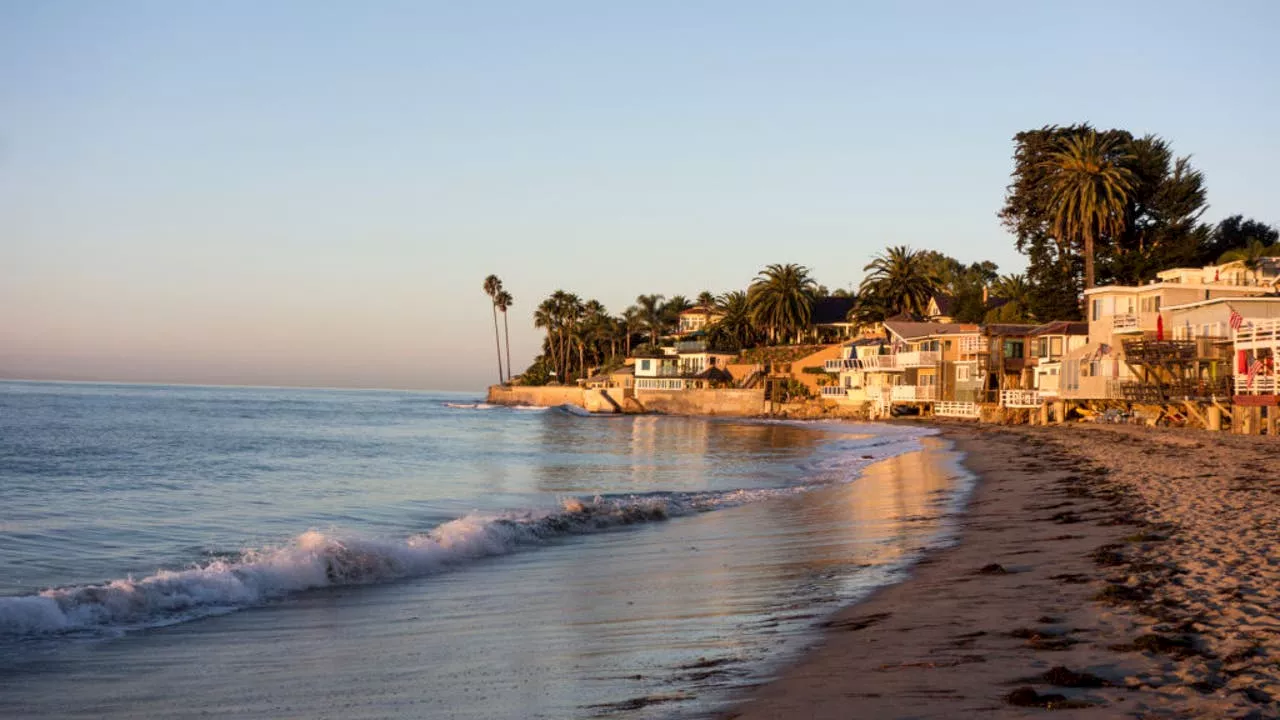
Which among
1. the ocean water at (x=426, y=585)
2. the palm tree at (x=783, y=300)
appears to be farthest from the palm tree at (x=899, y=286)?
the ocean water at (x=426, y=585)

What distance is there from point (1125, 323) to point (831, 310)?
70.9 meters

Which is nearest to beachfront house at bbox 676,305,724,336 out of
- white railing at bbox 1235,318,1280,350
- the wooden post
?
white railing at bbox 1235,318,1280,350

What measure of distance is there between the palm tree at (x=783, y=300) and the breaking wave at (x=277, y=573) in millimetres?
101517

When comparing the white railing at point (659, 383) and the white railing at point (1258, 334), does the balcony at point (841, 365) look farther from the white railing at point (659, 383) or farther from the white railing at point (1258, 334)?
the white railing at point (1258, 334)

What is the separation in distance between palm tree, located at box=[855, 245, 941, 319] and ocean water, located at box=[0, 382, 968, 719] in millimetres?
82913

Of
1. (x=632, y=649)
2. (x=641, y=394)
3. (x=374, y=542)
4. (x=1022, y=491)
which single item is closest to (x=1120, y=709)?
(x=632, y=649)

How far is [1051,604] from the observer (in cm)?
1024

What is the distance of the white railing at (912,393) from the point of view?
82.6 m

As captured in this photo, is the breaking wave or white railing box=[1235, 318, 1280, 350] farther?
white railing box=[1235, 318, 1280, 350]

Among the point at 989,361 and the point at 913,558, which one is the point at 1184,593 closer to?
the point at 913,558

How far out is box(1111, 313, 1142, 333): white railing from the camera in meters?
57.6

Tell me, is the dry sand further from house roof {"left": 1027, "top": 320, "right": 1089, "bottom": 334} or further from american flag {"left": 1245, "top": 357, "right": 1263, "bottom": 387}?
house roof {"left": 1027, "top": 320, "right": 1089, "bottom": 334}

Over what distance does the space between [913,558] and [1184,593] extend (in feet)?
15.8

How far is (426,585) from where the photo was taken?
587 inches
